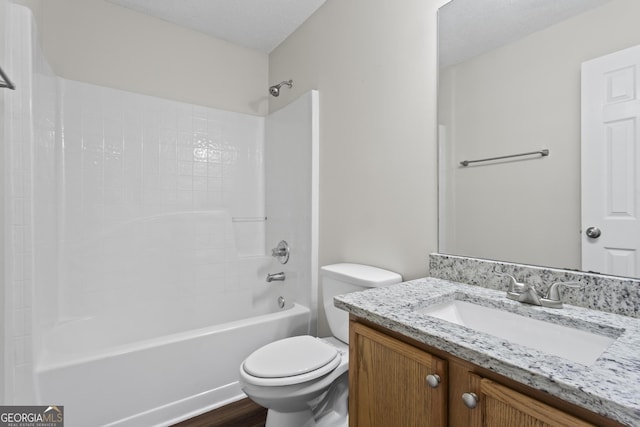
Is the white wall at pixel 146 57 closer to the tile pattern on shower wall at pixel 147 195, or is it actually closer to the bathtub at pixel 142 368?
the tile pattern on shower wall at pixel 147 195

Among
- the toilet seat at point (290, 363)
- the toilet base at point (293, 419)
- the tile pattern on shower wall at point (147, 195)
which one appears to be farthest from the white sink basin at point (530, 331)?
the tile pattern on shower wall at point (147, 195)

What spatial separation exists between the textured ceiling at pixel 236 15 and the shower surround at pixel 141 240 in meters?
0.59

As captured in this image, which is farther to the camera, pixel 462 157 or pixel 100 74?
pixel 100 74

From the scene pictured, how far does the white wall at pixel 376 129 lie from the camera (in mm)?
1373

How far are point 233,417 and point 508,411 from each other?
4.90 ft

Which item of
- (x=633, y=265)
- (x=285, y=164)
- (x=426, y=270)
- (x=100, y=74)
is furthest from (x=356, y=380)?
(x=100, y=74)

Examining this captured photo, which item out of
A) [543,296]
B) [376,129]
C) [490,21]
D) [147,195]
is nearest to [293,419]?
[543,296]

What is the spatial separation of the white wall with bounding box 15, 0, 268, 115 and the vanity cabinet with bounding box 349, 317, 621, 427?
2203mm

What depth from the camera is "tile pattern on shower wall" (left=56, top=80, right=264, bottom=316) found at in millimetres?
1891

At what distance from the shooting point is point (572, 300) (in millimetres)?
895

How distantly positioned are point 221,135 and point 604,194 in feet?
7.65

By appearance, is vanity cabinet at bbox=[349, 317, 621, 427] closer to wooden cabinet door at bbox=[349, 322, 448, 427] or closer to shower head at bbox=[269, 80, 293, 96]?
wooden cabinet door at bbox=[349, 322, 448, 427]

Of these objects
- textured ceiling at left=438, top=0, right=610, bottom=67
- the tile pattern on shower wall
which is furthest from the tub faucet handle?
textured ceiling at left=438, top=0, right=610, bottom=67

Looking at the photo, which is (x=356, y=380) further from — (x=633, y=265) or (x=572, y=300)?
(x=633, y=265)
